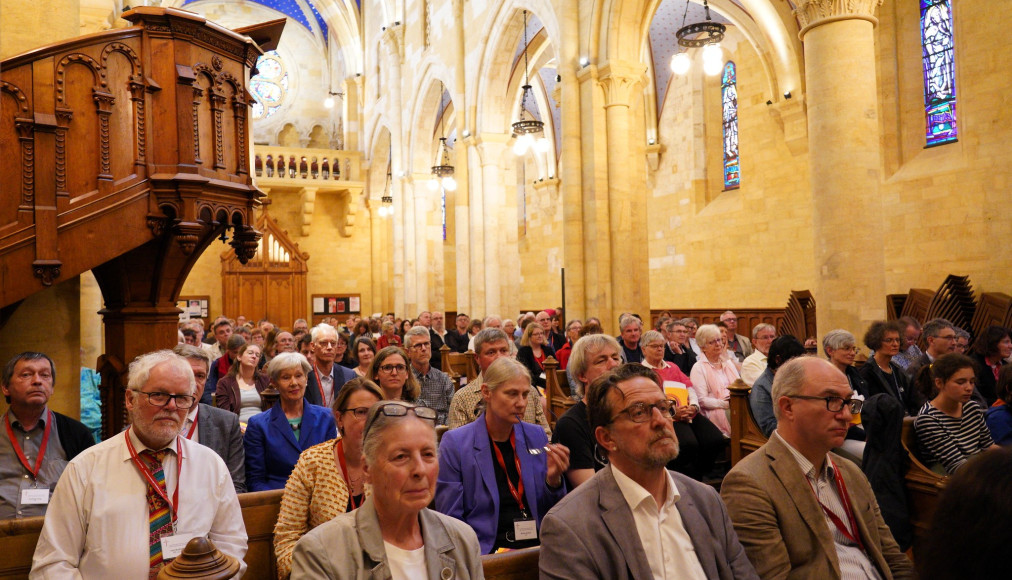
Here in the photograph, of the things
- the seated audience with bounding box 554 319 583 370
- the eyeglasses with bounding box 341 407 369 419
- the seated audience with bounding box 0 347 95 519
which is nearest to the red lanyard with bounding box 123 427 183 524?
the eyeglasses with bounding box 341 407 369 419

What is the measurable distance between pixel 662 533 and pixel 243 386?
4432 mm

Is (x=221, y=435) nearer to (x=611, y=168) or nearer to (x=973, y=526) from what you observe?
(x=973, y=526)

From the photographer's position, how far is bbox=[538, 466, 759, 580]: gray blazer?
2.10 meters

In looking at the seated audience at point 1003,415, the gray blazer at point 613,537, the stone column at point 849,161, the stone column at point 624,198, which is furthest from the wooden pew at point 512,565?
the stone column at point 624,198

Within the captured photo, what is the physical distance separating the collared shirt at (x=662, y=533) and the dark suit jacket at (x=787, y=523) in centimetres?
35

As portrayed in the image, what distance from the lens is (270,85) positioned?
2684 cm

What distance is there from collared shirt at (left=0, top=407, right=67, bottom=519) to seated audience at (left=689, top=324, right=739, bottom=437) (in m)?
4.46

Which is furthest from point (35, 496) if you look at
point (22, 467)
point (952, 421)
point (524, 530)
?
point (952, 421)

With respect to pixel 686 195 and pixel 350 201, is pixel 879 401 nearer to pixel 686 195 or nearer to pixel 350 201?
pixel 686 195

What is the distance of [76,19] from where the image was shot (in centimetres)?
564

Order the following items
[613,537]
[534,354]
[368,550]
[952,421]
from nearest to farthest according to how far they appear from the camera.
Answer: [368,550] < [613,537] < [952,421] < [534,354]

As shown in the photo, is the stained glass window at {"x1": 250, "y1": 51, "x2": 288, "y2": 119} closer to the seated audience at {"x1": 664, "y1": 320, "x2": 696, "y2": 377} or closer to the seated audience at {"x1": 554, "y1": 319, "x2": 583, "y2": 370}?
the seated audience at {"x1": 554, "y1": 319, "x2": 583, "y2": 370}

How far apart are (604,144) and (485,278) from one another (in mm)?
5680

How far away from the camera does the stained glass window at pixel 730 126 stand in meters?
Result: 15.7
